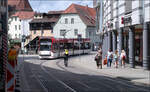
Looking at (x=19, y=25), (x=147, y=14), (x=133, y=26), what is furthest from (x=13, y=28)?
(x=147, y=14)

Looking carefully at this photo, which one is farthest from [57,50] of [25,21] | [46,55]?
[25,21]

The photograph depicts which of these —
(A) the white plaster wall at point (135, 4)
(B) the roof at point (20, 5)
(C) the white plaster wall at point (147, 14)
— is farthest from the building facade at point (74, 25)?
(C) the white plaster wall at point (147, 14)

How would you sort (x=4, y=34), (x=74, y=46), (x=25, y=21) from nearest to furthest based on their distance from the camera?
(x=4, y=34), (x=74, y=46), (x=25, y=21)

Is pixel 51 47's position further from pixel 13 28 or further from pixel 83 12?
pixel 13 28

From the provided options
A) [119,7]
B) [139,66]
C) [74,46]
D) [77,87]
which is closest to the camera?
[77,87]

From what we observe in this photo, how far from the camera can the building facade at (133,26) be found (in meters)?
23.8

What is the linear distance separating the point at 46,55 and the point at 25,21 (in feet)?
186

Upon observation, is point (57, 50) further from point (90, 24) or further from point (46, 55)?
point (90, 24)

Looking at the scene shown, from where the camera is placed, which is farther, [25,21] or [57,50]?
[25,21]

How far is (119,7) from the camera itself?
3014 cm

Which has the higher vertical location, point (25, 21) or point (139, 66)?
point (25, 21)

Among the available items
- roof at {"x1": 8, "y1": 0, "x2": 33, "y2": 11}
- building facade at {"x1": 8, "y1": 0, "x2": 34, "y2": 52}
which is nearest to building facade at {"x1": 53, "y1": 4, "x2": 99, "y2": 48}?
building facade at {"x1": 8, "y1": 0, "x2": 34, "y2": 52}

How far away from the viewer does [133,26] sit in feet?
88.9

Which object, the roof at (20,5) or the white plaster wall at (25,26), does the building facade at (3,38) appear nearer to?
the white plaster wall at (25,26)
